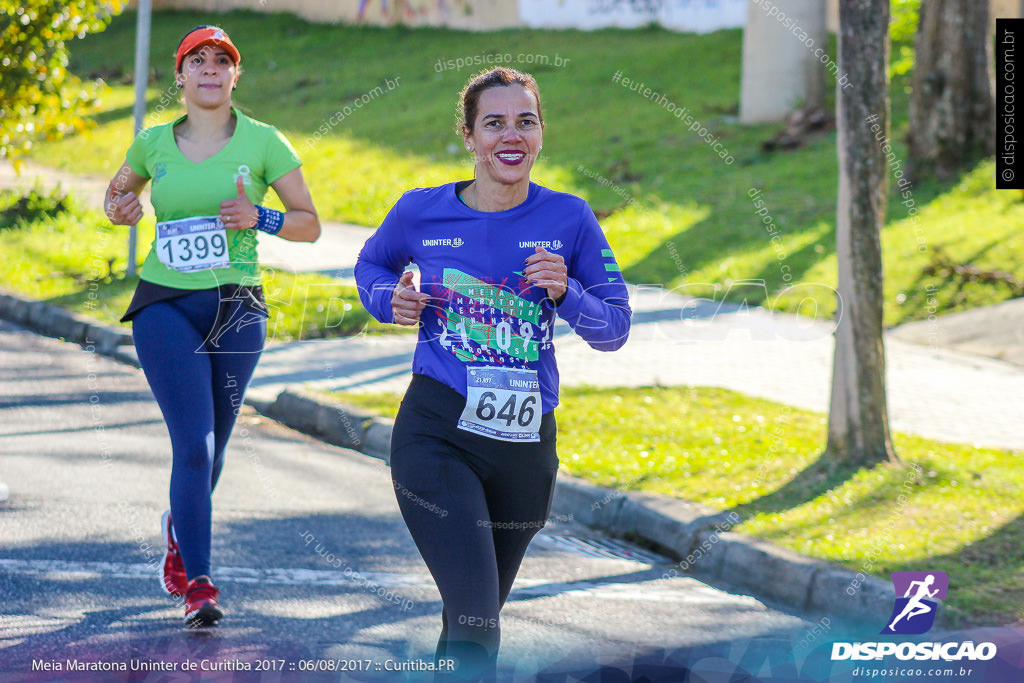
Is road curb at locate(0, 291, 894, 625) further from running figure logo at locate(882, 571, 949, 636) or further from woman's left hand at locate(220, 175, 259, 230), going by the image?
woman's left hand at locate(220, 175, 259, 230)

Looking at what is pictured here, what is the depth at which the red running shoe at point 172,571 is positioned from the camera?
4574 millimetres

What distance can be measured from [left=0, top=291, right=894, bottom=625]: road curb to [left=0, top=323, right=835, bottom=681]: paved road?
0.52ft

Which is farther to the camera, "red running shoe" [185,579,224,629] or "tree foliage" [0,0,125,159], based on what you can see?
"tree foliage" [0,0,125,159]

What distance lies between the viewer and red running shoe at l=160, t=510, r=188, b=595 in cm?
457

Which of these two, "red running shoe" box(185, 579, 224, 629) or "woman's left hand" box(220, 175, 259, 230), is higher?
"woman's left hand" box(220, 175, 259, 230)

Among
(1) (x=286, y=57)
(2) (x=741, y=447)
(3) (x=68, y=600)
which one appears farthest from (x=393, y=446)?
(1) (x=286, y=57)

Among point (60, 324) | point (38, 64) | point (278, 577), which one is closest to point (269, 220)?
point (278, 577)

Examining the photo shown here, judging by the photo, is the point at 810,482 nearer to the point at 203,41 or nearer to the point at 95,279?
the point at 203,41

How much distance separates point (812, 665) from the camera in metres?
4.44

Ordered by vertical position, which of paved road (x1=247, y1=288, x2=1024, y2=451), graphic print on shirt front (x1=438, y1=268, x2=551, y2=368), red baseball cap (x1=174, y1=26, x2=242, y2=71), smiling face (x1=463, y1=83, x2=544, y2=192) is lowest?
paved road (x1=247, y1=288, x2=1024, y2=451)

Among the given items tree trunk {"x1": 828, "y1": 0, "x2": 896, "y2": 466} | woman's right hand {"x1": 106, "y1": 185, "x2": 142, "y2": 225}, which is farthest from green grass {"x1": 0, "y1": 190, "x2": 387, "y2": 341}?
woman's right hand {"x1": 106, "y1": 185, "x2": 142, "y2": 225}

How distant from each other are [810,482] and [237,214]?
3606 mm

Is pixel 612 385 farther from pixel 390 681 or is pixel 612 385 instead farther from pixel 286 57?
pixel 286 57

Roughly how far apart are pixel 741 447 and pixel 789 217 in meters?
7.91
